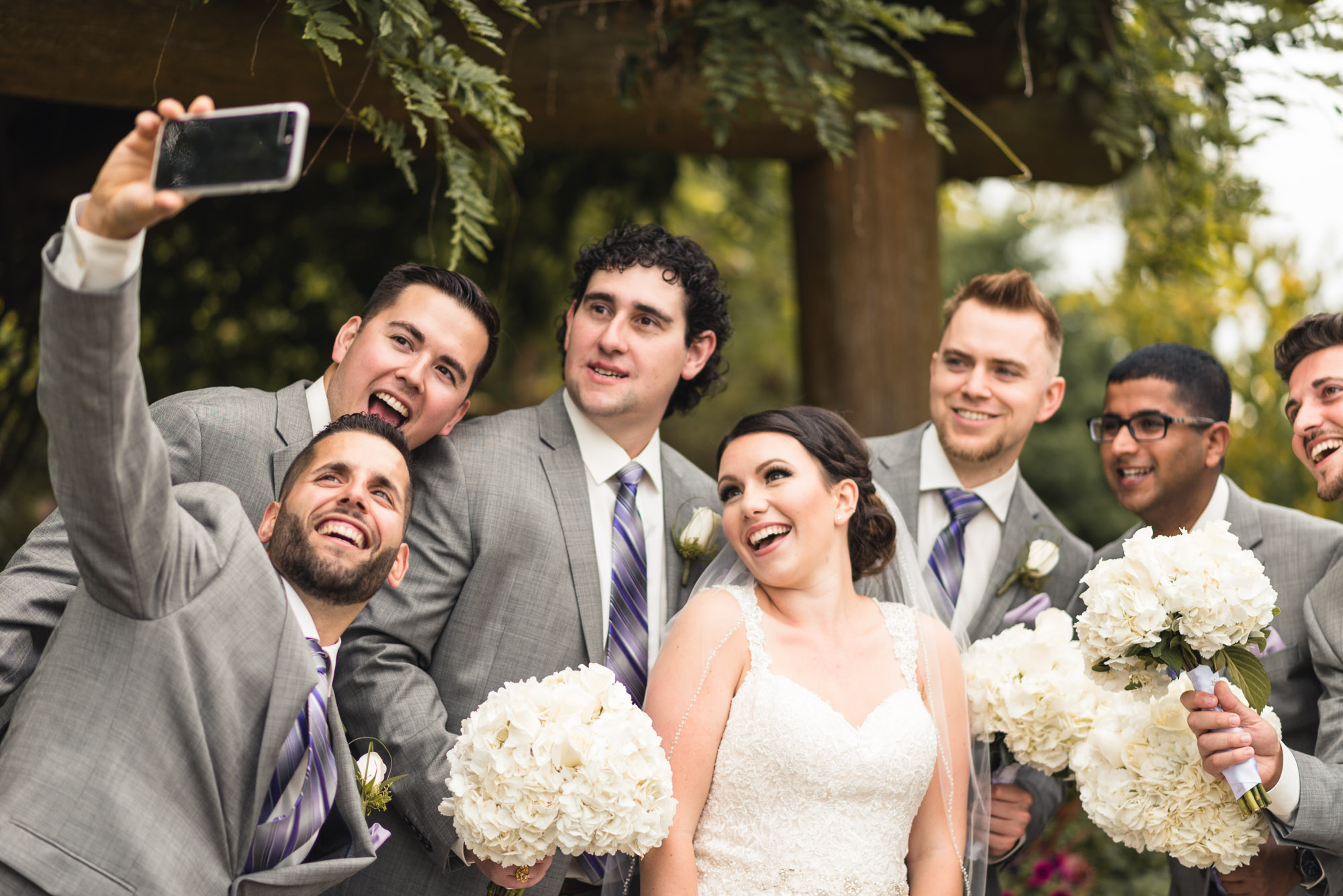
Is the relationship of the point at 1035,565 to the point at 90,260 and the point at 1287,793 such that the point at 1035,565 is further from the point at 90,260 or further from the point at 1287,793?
the point at 90,260

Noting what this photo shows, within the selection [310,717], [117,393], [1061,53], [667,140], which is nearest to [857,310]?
[667,140]

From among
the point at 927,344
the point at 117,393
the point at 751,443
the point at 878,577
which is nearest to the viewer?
the point at 117,393

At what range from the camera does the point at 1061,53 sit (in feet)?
17.5

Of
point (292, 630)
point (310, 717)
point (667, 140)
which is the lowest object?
point (310, 717)

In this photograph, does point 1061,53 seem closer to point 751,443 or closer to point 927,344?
point 927,344

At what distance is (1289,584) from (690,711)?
2198mm

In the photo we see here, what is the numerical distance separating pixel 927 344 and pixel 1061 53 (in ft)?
5.24

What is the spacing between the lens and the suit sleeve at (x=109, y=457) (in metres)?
1.97

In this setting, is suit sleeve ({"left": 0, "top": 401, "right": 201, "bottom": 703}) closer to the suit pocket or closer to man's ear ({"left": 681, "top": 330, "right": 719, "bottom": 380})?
the suit pocket

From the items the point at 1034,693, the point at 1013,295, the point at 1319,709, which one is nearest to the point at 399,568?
the point at 1034,693

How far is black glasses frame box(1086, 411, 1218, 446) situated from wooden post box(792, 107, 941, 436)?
1.10 m

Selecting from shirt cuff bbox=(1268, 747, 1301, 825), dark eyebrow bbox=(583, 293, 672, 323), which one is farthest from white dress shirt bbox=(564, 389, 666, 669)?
shirt cuff bbox=(1268, 747, 1301, 825)

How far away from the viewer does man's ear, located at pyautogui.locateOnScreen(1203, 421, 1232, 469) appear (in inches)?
161

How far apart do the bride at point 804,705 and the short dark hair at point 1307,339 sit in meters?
1.49
